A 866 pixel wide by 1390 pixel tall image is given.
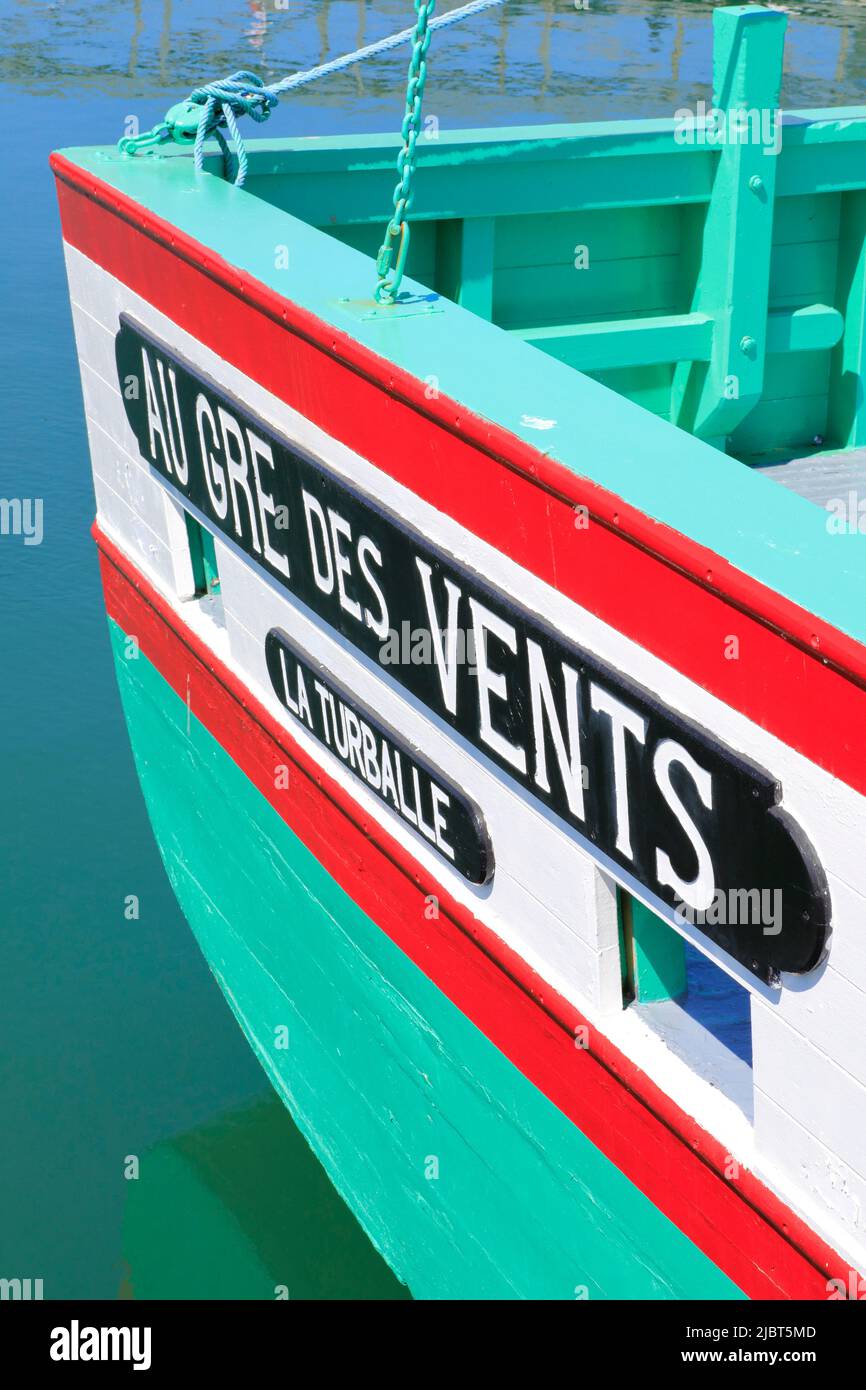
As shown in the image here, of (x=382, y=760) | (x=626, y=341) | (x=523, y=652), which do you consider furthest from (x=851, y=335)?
(x=523, y=652)

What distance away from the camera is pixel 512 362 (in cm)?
265

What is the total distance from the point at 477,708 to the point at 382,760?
20.1 inches

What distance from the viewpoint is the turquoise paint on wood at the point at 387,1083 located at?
9.02 feet

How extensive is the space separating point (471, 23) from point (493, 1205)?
20476mm

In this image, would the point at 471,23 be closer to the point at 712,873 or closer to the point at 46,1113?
the point at 46,1113

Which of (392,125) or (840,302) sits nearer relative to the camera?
(840,302)

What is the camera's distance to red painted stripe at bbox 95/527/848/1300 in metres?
2.32

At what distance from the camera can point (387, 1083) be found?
3.48 m

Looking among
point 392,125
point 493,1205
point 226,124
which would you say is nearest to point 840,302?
point 226,124

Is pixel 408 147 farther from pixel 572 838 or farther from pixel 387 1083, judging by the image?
pixel 387 1083

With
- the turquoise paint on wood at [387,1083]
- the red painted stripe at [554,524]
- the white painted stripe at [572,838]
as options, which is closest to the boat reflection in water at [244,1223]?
the turquoise paint on wood at [387,1083]

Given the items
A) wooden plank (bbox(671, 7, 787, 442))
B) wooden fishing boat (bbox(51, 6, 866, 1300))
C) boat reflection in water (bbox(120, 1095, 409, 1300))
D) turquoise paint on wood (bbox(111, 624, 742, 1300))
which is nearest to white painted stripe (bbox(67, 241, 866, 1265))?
wooden fishing boat (bbox(51, 6, 866, 1300))

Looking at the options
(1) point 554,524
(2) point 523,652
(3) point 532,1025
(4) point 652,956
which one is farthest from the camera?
(3) point 532,1025

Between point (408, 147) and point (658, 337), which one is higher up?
point (408, 147)
